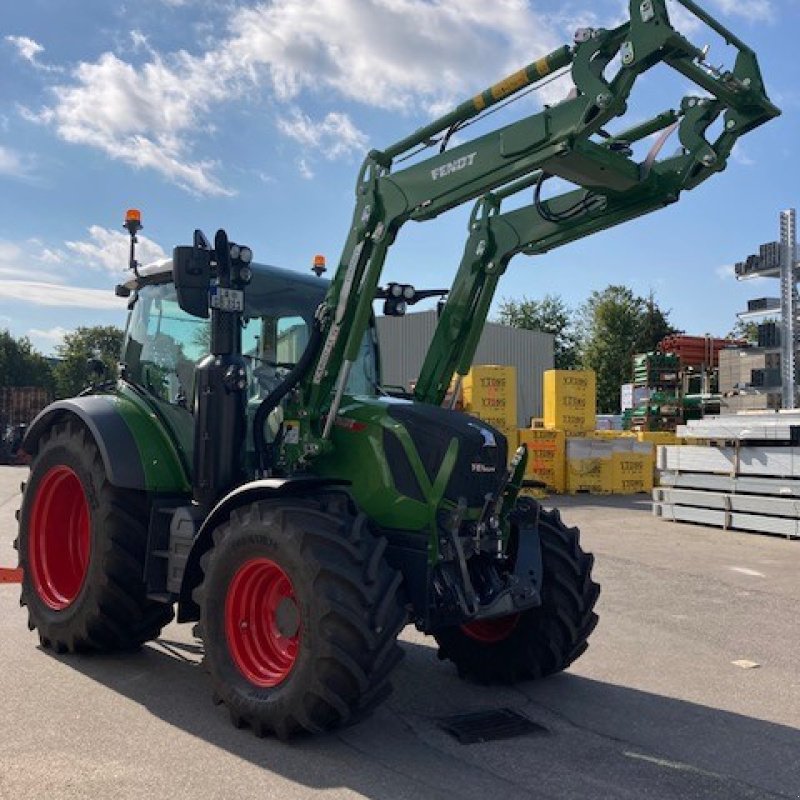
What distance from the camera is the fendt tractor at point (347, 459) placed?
4.03 metres

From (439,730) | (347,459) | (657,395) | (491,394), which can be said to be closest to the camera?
(439,730)

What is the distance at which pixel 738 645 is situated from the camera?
20.9ft

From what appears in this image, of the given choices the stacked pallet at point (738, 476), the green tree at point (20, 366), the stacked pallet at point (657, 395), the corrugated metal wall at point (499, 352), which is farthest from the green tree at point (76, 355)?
the stacked pallet at point (738, 476)

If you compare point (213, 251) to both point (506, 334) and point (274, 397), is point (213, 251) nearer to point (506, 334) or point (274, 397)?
point (274, 397)

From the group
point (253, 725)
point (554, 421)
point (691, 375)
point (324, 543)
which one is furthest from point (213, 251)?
point (691, 375)

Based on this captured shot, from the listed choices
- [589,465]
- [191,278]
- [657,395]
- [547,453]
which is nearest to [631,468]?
[589,465]

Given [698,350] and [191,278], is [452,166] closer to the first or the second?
[191,278]

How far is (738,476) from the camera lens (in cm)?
1303

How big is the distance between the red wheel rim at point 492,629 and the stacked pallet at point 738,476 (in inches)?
322

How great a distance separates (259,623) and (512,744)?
1.42m

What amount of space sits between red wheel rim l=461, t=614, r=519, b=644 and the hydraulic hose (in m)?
1.66

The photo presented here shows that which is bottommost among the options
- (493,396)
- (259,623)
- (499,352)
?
(259,623)

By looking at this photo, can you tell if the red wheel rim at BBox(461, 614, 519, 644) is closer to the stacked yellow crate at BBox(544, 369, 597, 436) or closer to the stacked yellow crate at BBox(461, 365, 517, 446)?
the stacked yellow crate at BBox(461, 365, 517, 446)

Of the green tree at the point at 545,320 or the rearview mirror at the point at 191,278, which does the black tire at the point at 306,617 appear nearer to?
the rearview mirror at the point at 191,278
